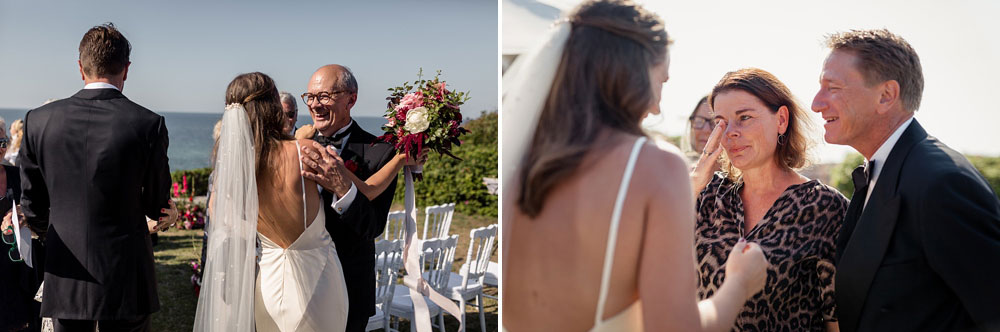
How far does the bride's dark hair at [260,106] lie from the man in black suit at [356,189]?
0.34 m

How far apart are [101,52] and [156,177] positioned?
0.60 metres

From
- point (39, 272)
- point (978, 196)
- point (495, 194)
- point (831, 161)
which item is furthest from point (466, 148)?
point (978, 196)

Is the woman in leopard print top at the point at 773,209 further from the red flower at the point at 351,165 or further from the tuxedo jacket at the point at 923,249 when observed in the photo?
the red flower at the point at 351,165

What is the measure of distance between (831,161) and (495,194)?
8.73 m

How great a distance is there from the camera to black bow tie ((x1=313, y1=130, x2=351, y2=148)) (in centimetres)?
356

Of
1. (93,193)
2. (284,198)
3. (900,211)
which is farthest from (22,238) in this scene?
(900,211)

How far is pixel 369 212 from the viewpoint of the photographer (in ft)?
10.8

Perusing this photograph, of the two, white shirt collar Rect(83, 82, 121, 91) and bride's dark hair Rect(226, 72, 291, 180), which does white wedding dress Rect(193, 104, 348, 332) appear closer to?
bride's dark hair Rect(226, 72, 291, 180)

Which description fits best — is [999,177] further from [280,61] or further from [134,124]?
[280,61]

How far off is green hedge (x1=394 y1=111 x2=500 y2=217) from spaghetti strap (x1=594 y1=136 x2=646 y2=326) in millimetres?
9992

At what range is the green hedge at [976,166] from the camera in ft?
8.95

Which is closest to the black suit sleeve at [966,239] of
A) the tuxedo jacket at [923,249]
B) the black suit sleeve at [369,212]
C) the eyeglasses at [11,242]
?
the tuxedo jacket at [923,249]

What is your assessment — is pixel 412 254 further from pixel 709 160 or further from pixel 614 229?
pixel 614 229

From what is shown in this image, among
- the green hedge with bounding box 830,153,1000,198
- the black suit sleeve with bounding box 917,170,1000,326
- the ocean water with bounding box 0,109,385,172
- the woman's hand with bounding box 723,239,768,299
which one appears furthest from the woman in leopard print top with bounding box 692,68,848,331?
the ocean water with bounding box 0,109,385,172
